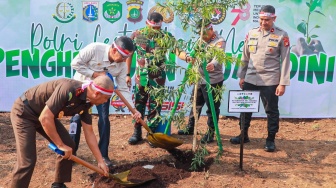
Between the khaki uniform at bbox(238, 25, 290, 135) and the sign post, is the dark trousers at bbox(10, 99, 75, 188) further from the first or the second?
the khaki uniform at bbox(238, 25, 290, 135)

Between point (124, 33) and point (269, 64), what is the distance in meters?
2.67

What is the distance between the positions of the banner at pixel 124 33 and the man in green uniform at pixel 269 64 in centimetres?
156

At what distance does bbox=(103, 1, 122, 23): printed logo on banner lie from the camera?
22.4 feet

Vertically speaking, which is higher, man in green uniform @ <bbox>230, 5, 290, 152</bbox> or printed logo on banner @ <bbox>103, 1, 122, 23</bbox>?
printed logo on banner @ <bbox>103, 1, 122, 23</bbox>

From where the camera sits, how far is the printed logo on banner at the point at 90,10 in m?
6.82

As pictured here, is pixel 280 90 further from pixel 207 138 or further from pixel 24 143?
pixel 24 143

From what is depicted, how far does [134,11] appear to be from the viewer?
6816 mm

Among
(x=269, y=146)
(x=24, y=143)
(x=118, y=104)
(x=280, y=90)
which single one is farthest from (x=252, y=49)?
(x=24, y=143)

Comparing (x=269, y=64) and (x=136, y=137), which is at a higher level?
(x=269, y=64)

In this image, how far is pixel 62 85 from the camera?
11.8ft

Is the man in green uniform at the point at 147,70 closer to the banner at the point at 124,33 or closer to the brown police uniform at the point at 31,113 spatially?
the banner at the point at 124,33

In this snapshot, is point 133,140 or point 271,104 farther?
point 133,140

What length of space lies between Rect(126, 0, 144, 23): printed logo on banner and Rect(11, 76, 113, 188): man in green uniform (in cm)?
319

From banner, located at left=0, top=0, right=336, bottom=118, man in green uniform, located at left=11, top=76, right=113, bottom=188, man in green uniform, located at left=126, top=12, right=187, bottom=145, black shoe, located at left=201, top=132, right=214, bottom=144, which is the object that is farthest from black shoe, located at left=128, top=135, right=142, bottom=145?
man in green uniform, located at left=11, top=76, right=113, bottom=188
